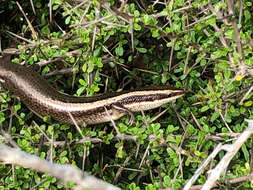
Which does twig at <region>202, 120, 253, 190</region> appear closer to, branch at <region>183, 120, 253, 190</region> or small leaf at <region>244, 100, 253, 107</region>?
branch at <region>183, 120, 253, 190</region>

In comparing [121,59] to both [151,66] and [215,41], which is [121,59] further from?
[215,41]

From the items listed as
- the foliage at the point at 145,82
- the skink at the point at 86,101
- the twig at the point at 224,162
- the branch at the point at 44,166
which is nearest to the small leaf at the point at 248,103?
the foliage at the point at 145,82

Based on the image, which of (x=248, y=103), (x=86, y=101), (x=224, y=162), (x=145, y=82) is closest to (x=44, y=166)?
(x=224, y=162)

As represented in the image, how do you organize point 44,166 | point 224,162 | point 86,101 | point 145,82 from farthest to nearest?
1. point 145,82
2. point 86,101
3. point 224,162
4. point 44,166

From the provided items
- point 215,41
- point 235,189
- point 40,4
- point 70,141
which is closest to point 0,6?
point 40,4

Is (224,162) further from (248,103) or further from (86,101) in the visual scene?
(86,101)

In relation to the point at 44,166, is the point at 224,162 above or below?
below

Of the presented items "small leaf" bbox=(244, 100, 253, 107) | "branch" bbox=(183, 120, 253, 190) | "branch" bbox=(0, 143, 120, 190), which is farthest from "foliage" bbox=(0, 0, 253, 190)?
"branch" bbox=(0, 143, 120, 190)
